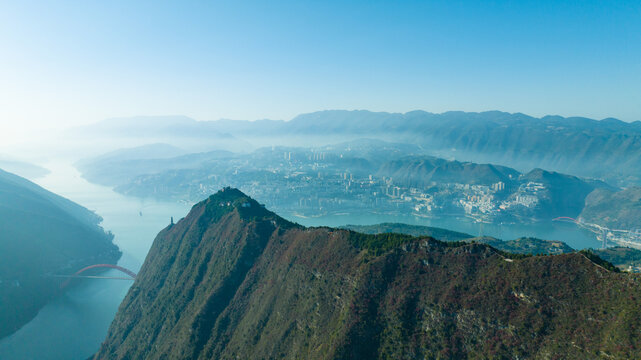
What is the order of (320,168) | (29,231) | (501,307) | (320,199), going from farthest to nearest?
(320,168) < (320,199) < (29,231) < (501,307)

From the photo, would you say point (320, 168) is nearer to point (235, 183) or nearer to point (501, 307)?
point (235, 183)

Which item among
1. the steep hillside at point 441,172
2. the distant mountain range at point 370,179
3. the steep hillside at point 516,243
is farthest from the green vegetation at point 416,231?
the steep hillside at point 441,172

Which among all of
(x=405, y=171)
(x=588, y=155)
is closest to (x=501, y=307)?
(x=405, y=171)

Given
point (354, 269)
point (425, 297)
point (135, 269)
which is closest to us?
point (425, 297)

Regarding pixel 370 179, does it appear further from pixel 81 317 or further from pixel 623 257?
pixel 81 317

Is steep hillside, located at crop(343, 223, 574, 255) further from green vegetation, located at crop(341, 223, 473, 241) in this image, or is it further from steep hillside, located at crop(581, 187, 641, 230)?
steep hillside, located at crop(581, 187, 641, 230)
